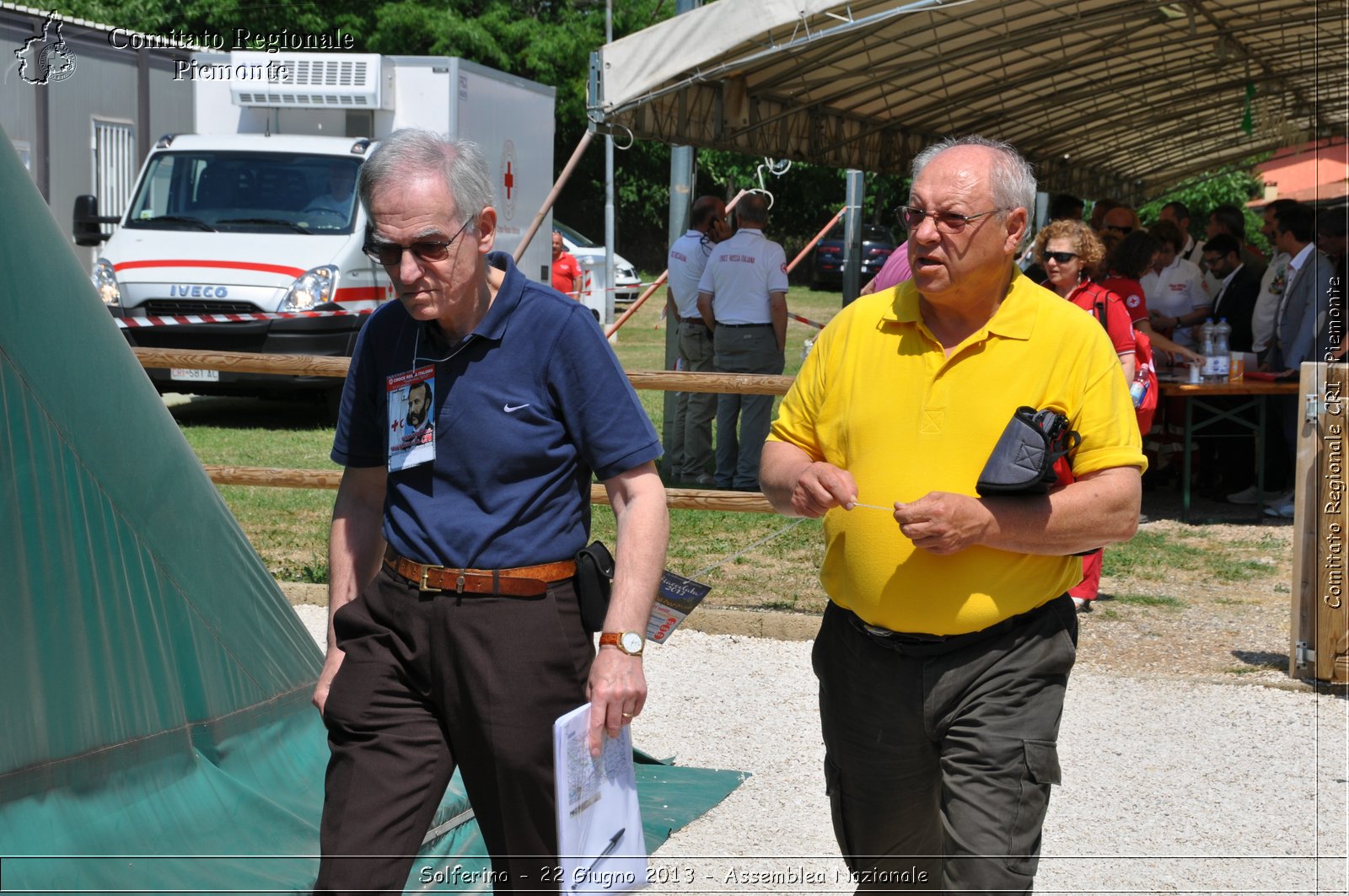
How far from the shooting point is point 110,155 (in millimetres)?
15109

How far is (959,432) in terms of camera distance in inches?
112

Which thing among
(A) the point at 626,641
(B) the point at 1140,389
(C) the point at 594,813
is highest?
(B) the point at 1140,389

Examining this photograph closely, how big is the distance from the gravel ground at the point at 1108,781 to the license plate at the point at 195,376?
564 centimetres

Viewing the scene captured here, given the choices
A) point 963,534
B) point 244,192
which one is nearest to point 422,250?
point 963,534

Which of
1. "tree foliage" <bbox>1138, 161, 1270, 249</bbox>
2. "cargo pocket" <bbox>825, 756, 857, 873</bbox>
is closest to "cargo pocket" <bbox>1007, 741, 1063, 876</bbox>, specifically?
"cargo pocket" <bbox>825, 756, 857, 873</bbox>

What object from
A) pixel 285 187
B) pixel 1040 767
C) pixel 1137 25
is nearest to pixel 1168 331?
pixel 1137 25

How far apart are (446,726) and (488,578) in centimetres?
32

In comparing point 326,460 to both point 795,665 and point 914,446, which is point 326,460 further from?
point 914,446

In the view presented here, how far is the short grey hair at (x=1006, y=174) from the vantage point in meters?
2.86

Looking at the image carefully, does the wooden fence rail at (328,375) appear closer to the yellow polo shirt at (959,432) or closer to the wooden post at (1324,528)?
the wooden post at (1324,528)

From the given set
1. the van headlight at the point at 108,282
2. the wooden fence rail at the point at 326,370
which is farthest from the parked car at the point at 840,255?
the wooden fence rail at the point at 326,370

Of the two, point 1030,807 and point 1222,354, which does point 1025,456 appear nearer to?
point 1030,807

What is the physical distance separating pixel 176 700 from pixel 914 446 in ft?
7.22

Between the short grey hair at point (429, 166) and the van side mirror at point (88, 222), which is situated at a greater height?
the van side mirror at point (88, 222)
